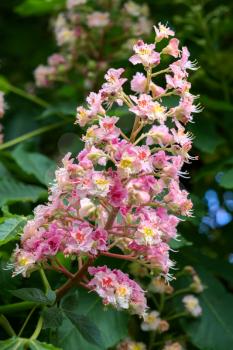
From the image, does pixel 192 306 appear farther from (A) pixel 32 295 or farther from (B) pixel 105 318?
(A) pixel 32 295

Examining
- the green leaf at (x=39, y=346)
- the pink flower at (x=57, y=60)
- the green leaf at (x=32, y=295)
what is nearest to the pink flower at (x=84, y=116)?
the green leaf at (x=32, y=295)

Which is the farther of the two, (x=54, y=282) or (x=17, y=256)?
(x=54, y=282)

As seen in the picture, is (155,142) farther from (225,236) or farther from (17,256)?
(225,236)

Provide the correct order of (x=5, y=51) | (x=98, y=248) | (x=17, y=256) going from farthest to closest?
(x=5, y=51)
(x=17, y=256)
(x=98, y=248)

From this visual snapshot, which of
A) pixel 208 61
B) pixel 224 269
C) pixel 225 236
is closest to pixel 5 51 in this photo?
pixel 208 61

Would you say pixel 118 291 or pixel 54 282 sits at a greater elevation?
pixel 54 282

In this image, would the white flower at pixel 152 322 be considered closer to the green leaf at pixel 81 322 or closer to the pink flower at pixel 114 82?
the green leaf at pixel 81 322

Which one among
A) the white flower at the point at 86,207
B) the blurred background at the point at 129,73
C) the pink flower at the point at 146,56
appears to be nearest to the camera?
the white flower at the point at 86,207
